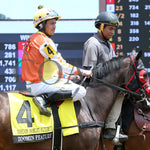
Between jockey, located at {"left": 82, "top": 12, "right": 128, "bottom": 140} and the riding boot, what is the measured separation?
104cm

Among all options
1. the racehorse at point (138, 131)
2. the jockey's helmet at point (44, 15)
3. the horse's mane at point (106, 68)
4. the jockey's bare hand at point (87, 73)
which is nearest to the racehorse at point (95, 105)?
the horse's mane at point (106, 68)

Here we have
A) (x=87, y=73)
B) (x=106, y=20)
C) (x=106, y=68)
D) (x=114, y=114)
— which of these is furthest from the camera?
(x=106, y=20)

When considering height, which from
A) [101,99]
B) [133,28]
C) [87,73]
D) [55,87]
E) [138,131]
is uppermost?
[133,28]

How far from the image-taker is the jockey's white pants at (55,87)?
12.0ft

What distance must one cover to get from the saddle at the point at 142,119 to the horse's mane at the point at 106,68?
762 mm

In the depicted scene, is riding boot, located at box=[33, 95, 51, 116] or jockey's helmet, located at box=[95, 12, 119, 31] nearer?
riding boot, located at box=[33, 95, 51, 116]

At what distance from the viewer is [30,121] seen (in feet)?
11.4

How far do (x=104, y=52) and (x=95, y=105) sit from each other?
888 mm

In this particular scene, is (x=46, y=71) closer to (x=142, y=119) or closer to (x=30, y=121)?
(x=30, y=121)

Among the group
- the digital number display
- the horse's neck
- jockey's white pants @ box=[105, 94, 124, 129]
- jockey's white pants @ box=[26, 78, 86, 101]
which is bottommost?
jockey's white pants @ box=[105, 94, 124, 129]

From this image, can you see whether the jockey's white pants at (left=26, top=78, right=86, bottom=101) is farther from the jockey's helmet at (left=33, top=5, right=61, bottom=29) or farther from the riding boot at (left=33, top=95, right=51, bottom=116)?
the jockey's helmet at (left=33, top=5, right=61, bottom=29)

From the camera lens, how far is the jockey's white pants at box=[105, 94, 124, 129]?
4.29 m

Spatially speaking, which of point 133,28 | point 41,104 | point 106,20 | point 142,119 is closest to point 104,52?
point 106,20

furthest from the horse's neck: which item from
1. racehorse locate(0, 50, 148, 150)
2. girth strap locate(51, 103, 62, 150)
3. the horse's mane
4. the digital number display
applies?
the digital number display
